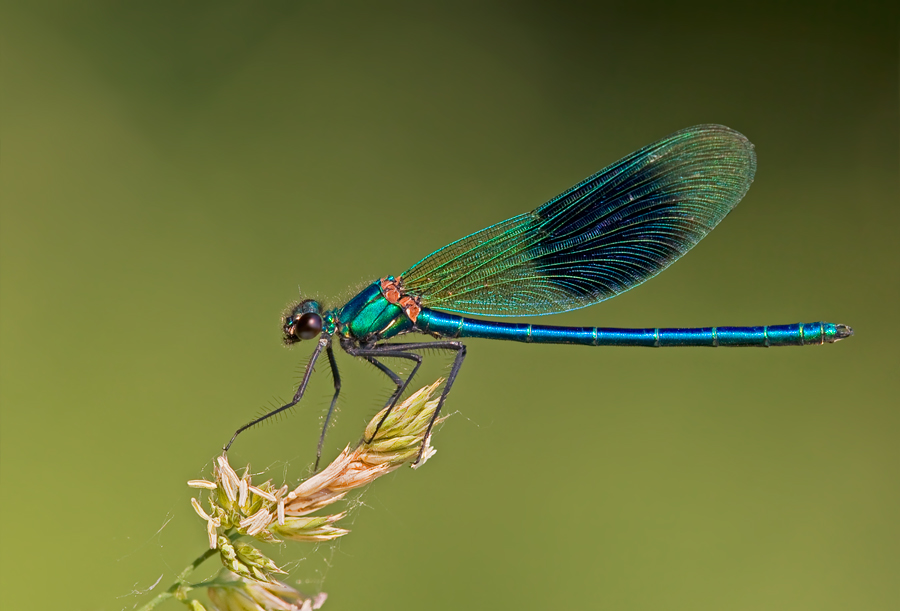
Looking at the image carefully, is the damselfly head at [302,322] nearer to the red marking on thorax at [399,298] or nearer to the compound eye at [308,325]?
the compound eye at [308,325]

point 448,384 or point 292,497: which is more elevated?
point 448,384

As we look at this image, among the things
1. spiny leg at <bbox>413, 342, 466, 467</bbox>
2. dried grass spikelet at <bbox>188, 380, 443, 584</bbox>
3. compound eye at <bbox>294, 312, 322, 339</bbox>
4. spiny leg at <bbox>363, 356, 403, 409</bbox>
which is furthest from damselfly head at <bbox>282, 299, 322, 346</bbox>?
dried grass spikelet at <bbox>188, 380, 443, 584</bbox>

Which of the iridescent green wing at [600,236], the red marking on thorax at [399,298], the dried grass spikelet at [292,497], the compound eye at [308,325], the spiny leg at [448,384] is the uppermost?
the iridescent green wing at [600,236]

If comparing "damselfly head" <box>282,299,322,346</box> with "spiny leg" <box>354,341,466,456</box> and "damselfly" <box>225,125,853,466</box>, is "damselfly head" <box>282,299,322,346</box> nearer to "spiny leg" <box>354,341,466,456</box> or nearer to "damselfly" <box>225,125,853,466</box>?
"damselfly" <box>225,125,853,466</box>

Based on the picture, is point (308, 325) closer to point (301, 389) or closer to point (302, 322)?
point (302, 322)

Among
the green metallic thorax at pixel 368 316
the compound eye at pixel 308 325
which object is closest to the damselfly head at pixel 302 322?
the compound eye at pixel 308 325

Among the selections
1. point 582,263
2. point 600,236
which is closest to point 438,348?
point 582,263
